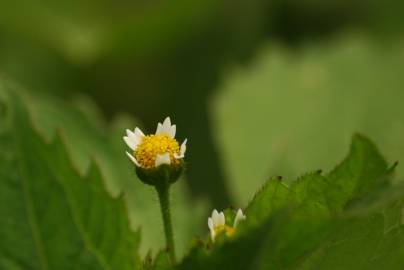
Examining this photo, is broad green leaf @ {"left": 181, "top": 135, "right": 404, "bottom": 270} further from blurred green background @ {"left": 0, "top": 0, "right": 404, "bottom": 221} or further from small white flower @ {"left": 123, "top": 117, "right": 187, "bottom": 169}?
blurred green background @ {"left": 0, "top": 0, "right": 404, "bottom": 221}

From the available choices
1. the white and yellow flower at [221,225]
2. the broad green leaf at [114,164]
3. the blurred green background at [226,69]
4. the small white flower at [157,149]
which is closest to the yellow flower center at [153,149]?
the small white flower at [157,149]

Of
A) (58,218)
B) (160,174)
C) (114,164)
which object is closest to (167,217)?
(160,174)

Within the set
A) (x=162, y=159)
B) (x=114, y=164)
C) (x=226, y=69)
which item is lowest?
(x=226, y=69)

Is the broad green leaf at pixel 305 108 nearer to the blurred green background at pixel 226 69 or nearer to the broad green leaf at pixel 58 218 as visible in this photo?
the blurred green background at pixel 226 69

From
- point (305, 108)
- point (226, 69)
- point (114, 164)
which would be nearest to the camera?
point (114, 164)

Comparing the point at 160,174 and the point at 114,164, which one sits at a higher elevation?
the point at 160,174

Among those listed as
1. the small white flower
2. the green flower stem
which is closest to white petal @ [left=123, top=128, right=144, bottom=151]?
the small white flower

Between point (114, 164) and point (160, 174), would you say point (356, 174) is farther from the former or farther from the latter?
point (114, 164)
